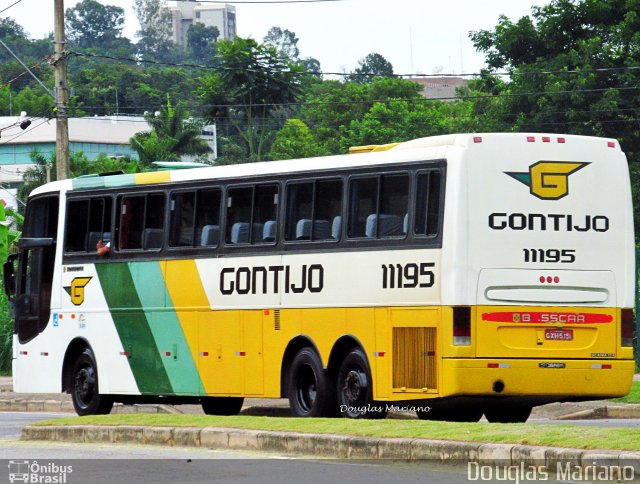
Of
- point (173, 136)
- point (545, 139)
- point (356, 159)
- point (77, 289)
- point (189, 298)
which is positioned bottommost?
point (189, 298)

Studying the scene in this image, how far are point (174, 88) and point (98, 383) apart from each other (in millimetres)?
118599

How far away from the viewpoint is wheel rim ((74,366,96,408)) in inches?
906

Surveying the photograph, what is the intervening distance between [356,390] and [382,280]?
1.36 m

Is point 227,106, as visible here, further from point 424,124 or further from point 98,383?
point 98,383

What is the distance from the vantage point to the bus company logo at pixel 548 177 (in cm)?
1761

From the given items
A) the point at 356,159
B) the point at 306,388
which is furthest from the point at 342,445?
the point at 356,159

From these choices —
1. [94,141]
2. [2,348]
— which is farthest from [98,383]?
[94,141]

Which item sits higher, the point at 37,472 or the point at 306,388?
the point at 306,388

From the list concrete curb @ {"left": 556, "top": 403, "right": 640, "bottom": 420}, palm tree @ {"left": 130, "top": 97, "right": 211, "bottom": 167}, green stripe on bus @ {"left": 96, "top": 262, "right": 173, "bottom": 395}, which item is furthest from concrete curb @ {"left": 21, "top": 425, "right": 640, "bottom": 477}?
palm tree @ {"left": 130, "top": 97, "right": 211, "bottom": 167}

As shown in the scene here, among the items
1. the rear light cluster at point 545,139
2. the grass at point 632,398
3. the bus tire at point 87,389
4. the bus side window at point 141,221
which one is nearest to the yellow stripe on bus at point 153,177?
the bus side window at point 141,221

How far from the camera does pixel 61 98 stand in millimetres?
32625

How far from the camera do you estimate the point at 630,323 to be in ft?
58.7

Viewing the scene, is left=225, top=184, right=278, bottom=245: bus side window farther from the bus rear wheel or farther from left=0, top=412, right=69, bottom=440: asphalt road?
left=0, top=412, right=69, bottom=440: asphalt road

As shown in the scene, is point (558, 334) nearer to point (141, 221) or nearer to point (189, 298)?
point (189, 298)
